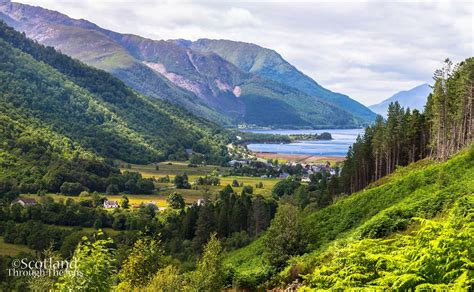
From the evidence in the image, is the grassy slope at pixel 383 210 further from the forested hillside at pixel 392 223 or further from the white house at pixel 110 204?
the white house at pixel 110 204

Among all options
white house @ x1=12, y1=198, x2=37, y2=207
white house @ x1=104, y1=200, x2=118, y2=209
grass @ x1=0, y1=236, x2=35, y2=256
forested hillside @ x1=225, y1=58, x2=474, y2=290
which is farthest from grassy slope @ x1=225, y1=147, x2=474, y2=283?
white house @ x1=12, y1=198, x2=37, y2=207

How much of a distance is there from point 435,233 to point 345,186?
84410 mm

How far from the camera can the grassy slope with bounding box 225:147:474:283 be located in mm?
34594

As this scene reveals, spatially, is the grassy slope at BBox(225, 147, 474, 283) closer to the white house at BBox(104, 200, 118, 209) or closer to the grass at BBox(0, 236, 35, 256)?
the grass at BBox(0, 236, 35, 256)

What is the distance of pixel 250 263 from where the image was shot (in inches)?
2052

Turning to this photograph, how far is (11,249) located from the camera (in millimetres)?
84688

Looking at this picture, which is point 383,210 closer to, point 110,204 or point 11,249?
point 11,249

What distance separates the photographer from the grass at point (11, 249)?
269 ft

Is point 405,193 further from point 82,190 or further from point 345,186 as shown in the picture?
point 82,190

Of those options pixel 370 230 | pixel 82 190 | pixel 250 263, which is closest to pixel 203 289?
pixel 370 230

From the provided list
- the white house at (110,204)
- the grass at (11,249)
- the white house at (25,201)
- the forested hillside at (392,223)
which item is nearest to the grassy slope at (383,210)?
the forested hillside at (392,223)

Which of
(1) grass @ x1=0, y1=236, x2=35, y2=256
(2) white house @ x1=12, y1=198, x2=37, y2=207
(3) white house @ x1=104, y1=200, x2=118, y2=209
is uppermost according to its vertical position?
(2) white house @ x1=12, y1=198, x2=37, y2=207

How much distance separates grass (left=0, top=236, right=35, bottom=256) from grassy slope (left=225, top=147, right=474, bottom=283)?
1796 inches

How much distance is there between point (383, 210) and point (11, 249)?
7114 cm
